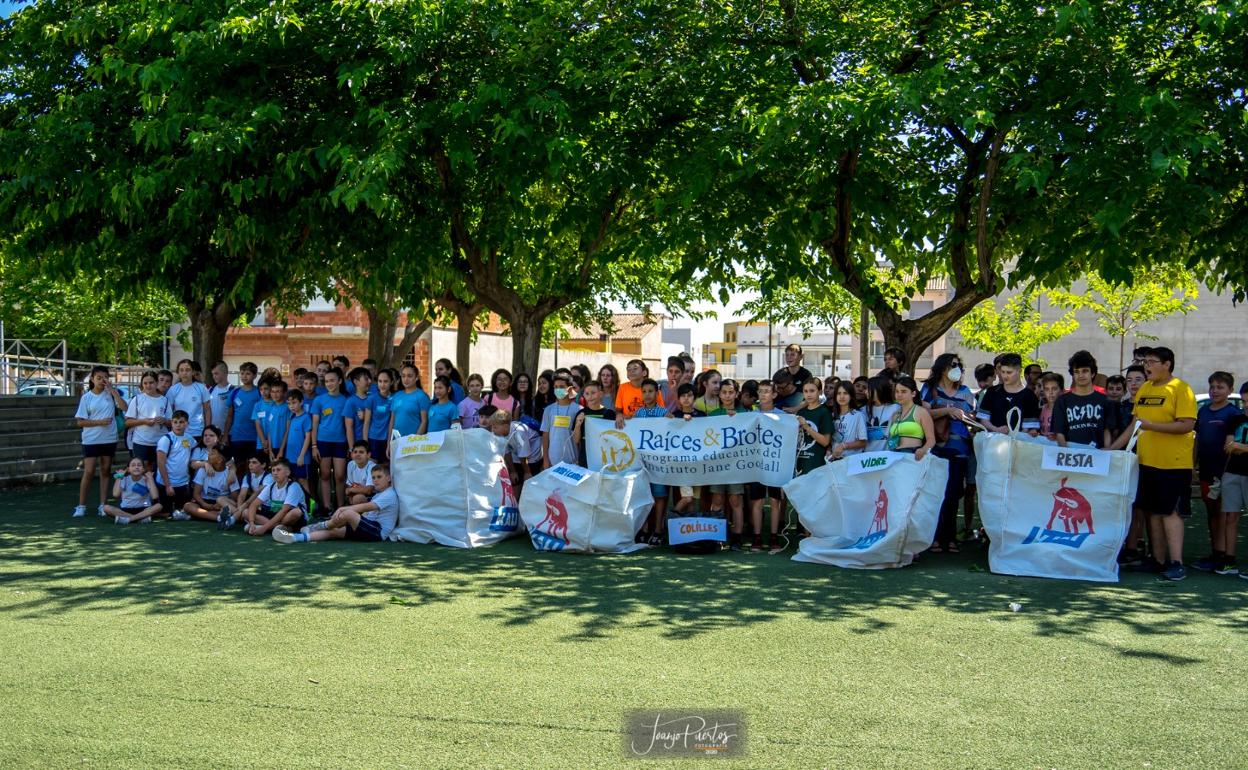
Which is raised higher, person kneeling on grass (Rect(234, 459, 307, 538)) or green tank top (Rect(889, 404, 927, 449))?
green tank top (Rect(889, 404, 927, 449))

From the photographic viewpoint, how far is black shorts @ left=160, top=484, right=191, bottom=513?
12516mm

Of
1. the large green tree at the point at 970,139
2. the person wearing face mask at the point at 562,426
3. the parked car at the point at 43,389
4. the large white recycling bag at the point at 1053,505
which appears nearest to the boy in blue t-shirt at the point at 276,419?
the person wearing face mask at the point at 562,426

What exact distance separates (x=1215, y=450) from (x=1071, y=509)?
5.22 ft

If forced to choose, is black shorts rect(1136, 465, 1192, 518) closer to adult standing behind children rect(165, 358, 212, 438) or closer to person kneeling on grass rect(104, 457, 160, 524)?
person kneeling on grass rect(104, 457, 160, 524)

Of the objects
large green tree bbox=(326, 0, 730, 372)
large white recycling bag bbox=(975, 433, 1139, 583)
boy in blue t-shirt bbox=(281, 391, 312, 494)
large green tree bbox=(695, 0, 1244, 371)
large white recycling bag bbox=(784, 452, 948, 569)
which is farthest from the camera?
boy in blue t-shirt bbox=(281, 391, 312, 494)

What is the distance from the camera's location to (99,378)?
42.3 feet

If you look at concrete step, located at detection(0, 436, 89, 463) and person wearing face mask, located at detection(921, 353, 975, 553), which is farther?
concrete step, located at detection(0, 436, 89, 463)

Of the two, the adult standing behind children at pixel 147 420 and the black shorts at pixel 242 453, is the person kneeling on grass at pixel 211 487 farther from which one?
the black shorts at pixel 242 453

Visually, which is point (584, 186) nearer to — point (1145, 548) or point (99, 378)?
point (99, 378)

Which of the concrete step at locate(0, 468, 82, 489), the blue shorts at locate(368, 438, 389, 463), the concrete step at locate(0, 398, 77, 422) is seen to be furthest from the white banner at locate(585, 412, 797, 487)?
the concrete step at locate(0, 398, 77, 422)

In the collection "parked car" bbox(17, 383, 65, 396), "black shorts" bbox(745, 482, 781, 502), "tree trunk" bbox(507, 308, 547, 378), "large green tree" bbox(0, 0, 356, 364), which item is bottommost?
"black shorts" bbox(745, 482, 781, 502)

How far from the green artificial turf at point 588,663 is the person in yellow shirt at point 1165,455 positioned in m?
0.54

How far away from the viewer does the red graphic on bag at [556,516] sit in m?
10.3

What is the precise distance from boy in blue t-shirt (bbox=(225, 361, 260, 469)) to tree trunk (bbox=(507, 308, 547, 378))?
13.1ft
